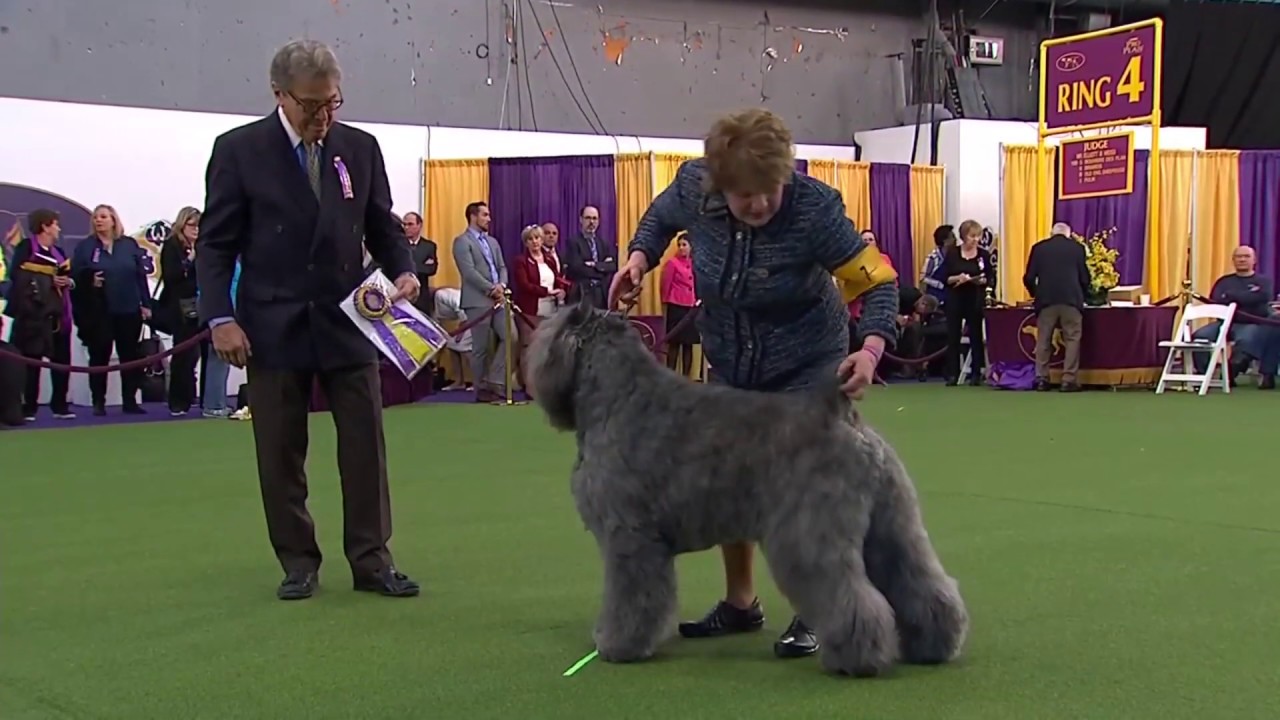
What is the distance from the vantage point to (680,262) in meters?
14.5

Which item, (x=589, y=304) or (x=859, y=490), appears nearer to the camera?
(x=859, y=490)

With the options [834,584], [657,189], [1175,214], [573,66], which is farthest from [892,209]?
[834,584]

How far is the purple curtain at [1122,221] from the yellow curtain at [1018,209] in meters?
0.38

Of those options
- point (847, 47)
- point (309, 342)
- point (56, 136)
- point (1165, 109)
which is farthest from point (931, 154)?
point (309, 342)

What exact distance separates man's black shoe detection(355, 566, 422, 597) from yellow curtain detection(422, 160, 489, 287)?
10.8 m

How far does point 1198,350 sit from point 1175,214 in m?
4.11

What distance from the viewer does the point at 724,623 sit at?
399 centimetres

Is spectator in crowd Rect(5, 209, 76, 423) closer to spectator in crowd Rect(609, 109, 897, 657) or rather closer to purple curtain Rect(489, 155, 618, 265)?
purple curtain Rect(489, 155, 618, 265)

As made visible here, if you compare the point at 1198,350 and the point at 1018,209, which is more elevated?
the point at 1018,209

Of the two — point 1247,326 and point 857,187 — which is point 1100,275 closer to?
point 1247,326

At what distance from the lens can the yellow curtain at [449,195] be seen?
50.4 feet

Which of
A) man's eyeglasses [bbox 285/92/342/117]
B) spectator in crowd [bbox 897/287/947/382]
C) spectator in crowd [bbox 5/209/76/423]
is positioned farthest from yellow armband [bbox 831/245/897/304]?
spectator in crowd [bbox 897/287/947/382]

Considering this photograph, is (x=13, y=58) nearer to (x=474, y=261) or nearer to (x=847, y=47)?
(x=474, y=261)

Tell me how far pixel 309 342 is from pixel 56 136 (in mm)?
9631
